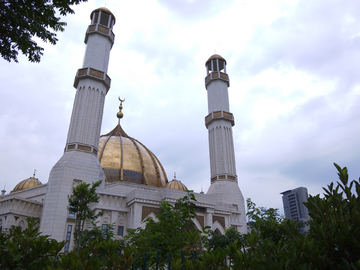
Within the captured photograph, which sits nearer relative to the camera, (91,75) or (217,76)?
(91,75)

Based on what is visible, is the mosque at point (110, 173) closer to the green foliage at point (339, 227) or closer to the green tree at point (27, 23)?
the green tree at point (27, 23)

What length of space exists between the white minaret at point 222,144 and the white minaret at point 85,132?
1104cm

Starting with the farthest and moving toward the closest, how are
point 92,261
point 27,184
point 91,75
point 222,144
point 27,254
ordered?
point 27,184 → point 222,144 → point 91,75 → point 27,254 → point 92,261

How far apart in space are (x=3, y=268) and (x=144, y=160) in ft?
94.6

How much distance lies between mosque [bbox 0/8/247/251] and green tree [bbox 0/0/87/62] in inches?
527

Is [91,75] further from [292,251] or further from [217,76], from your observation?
[292,251]

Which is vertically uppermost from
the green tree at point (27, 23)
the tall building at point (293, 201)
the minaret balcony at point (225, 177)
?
the tall building at point (293, 201)

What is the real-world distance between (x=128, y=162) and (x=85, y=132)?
30.2 ft

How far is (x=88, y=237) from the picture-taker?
1403 centimetres

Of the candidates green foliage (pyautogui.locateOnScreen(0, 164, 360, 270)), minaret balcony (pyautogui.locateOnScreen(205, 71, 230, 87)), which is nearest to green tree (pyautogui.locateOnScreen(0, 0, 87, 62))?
green foliage (pyautogui.locateOnScreen(0, 164, 360, 270))

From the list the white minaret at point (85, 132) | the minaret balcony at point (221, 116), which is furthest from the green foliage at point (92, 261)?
the minaret balcony at point (221, 116)

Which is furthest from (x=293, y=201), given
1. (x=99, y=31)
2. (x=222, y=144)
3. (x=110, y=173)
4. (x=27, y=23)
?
(x=27, y=23)

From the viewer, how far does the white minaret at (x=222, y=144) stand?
2569cm

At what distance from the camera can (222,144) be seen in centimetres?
2808
